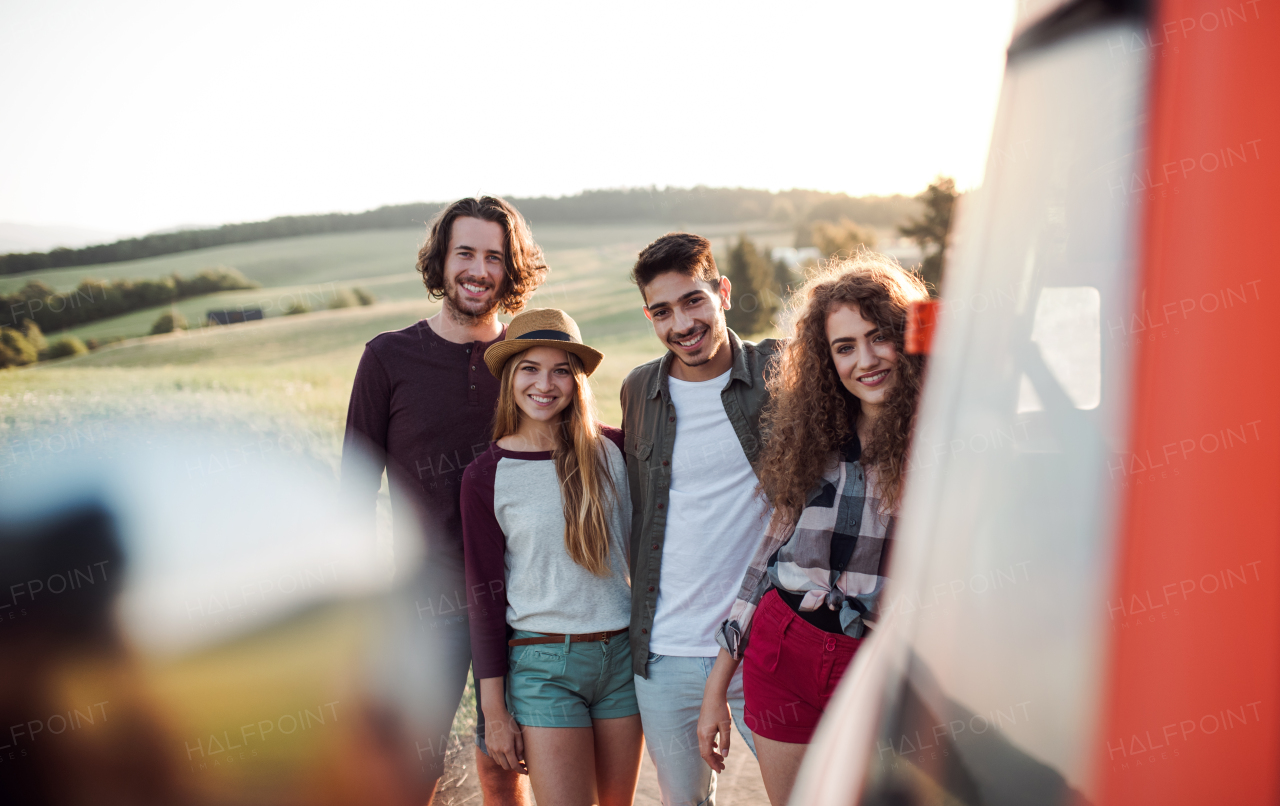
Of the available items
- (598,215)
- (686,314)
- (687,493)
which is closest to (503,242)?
(686,314)

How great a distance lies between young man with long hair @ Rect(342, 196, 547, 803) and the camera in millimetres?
2814

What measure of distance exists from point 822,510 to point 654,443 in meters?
0.81

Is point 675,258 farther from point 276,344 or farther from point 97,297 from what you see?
point 276,344

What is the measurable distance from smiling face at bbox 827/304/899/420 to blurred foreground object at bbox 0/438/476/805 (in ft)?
6.29

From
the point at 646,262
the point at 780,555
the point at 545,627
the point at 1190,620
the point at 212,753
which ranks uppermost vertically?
the point at 646,262

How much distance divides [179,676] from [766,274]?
31.2 m

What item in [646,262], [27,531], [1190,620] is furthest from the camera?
[27,531]

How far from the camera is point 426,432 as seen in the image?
9.28ft

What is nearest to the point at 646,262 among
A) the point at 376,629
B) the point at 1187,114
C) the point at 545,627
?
the point at 545,627

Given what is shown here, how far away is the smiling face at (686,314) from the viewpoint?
262 centimetres

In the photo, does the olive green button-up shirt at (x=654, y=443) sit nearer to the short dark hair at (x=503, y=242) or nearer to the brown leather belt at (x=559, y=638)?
the brown leather belt at (x=559, y=638)

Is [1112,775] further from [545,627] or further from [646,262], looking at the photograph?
[646,262]

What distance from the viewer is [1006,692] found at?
35.1 inches

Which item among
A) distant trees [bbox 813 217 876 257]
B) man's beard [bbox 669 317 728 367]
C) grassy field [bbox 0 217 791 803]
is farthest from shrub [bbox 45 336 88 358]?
distant trees [bbox 813 217 876 257]
